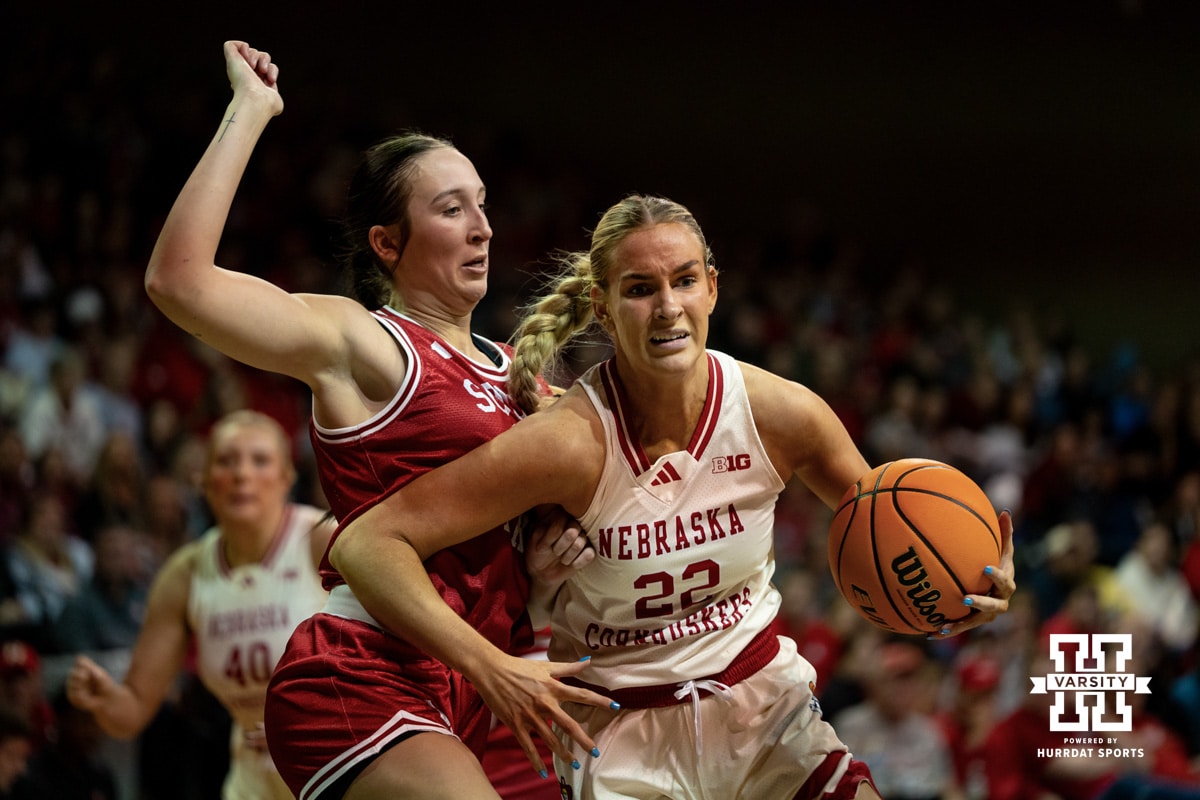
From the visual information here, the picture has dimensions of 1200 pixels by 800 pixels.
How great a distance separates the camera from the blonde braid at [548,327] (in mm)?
3307

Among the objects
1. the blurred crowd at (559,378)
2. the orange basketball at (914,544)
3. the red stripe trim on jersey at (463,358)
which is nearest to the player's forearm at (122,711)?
the blurred crowd at (559,378)

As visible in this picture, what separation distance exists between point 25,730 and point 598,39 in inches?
415

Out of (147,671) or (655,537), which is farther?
(147,671)

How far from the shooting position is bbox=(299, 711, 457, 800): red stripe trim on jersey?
9.46 feet

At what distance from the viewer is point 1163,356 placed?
12977 mm

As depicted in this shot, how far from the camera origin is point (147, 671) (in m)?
4.68

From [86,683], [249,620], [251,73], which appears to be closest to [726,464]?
[251,73]

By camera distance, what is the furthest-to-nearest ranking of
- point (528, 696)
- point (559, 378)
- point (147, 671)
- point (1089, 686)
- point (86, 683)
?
1. point (1089, 686)
2. point (147, 671)
3. point (86, 683)
4. point (559, 378)
5. point (528, 696)

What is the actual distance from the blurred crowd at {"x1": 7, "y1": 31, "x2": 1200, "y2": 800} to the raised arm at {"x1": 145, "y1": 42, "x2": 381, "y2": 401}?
81cm

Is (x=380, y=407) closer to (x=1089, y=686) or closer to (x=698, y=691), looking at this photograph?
(x=698, y=691)

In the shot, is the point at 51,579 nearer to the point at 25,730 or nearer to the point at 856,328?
the point at 25,730

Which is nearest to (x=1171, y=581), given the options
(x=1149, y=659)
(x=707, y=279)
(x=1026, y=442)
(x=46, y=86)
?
(x=1149, y=659)

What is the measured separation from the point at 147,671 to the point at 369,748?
207cm

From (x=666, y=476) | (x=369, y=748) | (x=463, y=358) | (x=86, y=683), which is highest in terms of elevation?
(x=463, y=358)
